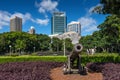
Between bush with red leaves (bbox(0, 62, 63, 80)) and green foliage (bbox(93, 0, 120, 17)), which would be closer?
bush with red leaves (bbox(0, 62, 63, 80))

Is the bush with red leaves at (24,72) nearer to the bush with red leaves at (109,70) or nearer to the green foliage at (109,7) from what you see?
the bush with red leaves at (109,70)

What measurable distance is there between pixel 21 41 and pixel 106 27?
45.1 meters

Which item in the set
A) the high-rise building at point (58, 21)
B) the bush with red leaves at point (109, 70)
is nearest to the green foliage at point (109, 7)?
the bush with red leaves at point (109, 70)

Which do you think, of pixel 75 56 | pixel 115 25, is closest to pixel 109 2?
pixel 75 56

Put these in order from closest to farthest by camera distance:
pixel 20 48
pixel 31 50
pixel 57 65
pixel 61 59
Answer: pixel 57 65 < pixel 61 59 < pixel 20 48 < pixel 31 50

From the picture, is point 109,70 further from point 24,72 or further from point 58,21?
point 58,21

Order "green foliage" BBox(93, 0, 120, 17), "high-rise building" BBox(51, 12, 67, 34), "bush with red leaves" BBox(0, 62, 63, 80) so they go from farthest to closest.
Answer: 1. "high-rise building" BBox(51, 12, 67, 34)
2. "green foliage" BBox(93, 0, 120, 17)
3. "bush with red leaves" BBox(0, 62, 63, 80)

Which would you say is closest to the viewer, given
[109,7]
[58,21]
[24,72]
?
A: [24,72]

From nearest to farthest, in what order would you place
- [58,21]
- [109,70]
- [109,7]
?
[109,70] → [109,7] → [58,21]

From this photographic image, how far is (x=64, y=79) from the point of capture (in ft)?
48.1

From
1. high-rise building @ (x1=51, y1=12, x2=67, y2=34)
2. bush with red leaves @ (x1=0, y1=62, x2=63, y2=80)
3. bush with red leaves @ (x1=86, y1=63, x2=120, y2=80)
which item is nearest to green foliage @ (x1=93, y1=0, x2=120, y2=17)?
bush with red leaves @ (x1=86, y1=63, x2=120, y2=80)

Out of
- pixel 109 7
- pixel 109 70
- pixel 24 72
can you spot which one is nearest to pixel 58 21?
pixel 109 7

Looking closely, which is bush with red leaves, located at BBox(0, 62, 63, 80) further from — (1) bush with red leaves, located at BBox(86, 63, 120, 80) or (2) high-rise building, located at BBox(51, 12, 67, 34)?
(2) high-rise building, located at BBox(51, 12, 67, 34)

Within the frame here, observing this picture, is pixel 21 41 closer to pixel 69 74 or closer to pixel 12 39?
pixel 12 39
